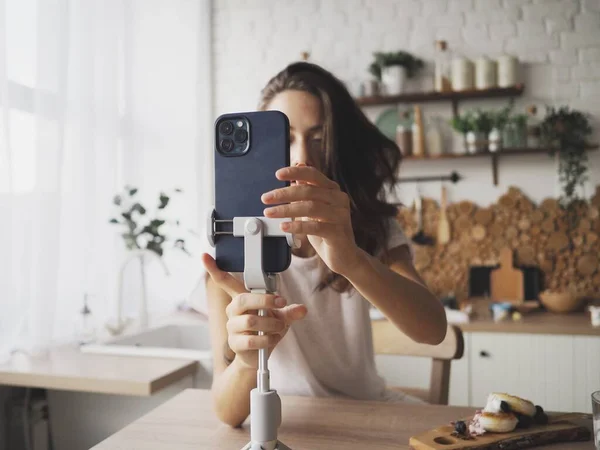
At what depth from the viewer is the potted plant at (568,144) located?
2.38 metres

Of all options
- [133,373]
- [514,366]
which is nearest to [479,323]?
[514,366]

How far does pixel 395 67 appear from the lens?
2.56 m

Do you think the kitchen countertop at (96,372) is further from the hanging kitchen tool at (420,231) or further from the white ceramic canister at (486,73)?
the white ceramic canister at (486,73)

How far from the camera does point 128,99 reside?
2215 millimetres

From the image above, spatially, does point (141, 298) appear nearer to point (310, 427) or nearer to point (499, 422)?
point (310, 427)

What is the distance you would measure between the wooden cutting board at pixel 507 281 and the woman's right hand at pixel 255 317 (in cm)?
211

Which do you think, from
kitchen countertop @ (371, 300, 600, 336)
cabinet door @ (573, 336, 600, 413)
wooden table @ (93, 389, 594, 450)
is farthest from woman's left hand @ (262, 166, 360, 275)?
cabinet door @ (573, 336, 600, 413)

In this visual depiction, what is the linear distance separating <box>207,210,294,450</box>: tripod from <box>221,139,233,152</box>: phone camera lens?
72 mm

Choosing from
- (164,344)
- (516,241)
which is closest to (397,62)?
(516,241)

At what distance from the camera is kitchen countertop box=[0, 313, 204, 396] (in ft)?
4.17

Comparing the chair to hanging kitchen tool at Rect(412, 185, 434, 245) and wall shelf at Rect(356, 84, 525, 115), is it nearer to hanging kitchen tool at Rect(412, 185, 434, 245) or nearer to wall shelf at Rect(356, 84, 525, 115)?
hanging kitchen tool at Rect(412, 185, 434, 245)

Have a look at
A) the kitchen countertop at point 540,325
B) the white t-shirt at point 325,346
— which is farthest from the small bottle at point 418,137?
the white t-shirt at point 325,346

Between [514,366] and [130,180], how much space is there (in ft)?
5.61

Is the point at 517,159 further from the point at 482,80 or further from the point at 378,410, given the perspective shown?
the point at 378,410
